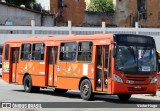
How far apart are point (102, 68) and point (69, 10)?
6507cm

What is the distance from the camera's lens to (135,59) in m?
18.7

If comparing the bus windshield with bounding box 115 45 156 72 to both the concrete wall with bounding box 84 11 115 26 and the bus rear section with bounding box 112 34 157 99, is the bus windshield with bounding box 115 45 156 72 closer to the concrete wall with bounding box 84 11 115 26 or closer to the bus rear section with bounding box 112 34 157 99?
the bus rear section with bounding box 112 34 157 99

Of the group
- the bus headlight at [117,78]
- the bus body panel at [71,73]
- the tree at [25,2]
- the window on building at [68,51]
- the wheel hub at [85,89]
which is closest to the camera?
the bus headlight at [117,78]

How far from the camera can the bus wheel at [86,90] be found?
1927cm

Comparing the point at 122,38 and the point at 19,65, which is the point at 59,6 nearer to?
the point at 19,65

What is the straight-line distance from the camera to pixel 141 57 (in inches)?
741

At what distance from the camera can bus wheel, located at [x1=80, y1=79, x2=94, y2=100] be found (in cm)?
1927

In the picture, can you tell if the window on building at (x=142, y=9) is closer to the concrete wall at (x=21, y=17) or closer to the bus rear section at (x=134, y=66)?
the concrete wall at (x=21, y=17)

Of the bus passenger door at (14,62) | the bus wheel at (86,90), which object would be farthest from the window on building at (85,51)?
the bus passenger door at (14,62)

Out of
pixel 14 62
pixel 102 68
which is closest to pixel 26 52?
pixel 14 62

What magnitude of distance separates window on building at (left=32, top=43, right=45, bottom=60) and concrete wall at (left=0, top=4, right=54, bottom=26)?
45.1m

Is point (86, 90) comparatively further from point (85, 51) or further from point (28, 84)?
point (28, 84)

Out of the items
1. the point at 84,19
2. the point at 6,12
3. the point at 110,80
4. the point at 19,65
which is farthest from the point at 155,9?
the point at 110,80

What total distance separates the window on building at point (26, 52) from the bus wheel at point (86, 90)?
5.38m
